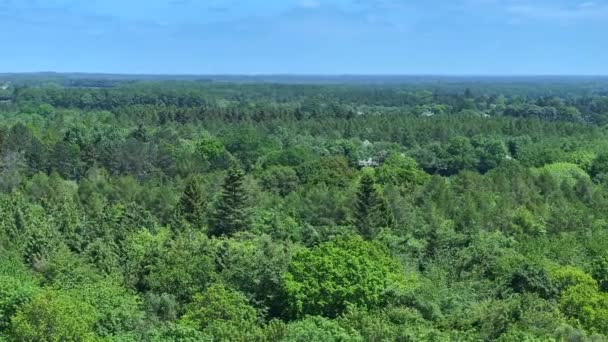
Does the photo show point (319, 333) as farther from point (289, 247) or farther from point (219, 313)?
point (289, 247)

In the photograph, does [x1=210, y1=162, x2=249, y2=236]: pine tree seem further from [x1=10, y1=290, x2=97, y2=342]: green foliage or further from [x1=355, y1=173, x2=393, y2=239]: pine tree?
[x1=10, y1=290, x2=97, y2=342]: green foliage

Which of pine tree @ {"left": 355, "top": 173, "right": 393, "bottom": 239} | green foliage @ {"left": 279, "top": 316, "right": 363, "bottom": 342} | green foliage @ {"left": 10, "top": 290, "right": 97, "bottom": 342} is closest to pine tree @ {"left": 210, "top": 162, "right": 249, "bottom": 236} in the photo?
pine tree @ {"left": 355, "top": 173, "right": 393, "bottom": 239}

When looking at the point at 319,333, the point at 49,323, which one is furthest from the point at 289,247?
Result: the point at 49,323

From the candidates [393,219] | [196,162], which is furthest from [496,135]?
[393,219]

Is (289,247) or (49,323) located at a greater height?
(49,323)

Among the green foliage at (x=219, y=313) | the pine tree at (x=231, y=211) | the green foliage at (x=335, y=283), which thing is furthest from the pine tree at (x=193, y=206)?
the green foliage at (x=219, y=313)
